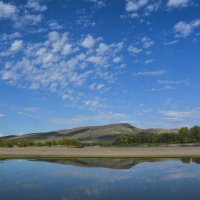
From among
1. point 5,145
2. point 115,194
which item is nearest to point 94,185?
point 115,194

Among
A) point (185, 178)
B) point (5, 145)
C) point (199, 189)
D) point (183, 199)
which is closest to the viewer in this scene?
point (183, 199)

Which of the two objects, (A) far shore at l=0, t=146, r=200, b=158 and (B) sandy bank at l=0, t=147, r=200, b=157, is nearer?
(A) far shore at l=0, t=146, r=200, b=158

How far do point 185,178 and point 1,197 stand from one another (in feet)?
68.0

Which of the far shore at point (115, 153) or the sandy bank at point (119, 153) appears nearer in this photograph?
the far shore at point (115, 153)

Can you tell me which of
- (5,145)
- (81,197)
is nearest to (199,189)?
(81,197)

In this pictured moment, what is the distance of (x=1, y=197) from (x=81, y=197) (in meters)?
6.91

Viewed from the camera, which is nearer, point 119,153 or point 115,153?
point 119,153

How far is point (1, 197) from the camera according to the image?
29.5 m

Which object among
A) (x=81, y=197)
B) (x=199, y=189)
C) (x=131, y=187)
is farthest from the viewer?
(x=131, y=187)

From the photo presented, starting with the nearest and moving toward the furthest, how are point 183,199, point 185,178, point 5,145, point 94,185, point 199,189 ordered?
point 183,199, point 199,189, point 94,185, point 185,178, point 5,145

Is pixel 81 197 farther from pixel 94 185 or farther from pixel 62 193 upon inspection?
pixel 94 185

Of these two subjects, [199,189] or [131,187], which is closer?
[199,189]

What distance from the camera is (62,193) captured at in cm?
3123

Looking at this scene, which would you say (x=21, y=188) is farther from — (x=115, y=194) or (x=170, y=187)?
(x=170, y=187)
